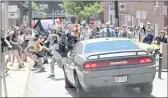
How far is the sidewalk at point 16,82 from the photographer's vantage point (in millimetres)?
10570

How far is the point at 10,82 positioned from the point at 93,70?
431 cm

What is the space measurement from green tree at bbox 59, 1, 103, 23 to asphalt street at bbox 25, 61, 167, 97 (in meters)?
55.1

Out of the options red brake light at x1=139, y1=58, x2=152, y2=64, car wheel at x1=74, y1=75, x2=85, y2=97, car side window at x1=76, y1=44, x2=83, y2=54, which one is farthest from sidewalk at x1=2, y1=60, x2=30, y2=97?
red brake light at x1=139, y1=58, x2=152, y2=64

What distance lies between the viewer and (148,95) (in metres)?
9.79

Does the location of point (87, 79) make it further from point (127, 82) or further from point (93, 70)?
point (127, 82)

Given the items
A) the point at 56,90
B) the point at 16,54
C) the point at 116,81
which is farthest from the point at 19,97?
the point at 16,54

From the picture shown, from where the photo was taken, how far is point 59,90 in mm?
11430

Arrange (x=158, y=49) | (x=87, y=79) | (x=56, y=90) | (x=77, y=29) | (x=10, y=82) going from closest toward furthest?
(x=87, y=79), (x=56, y=90), (x=10, y=82), (x=158, y=49), (x=77, y=29)

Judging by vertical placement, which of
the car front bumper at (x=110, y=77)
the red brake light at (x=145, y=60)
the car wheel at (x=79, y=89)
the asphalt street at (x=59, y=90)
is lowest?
the asphalt street at (x=59, y=90)

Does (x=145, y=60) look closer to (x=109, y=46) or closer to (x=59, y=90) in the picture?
(x=109, y=46)

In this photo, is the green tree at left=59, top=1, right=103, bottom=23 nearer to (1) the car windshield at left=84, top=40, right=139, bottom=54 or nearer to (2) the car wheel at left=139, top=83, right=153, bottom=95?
(1) the car windshield at left=84, top=40, right=139, bottom=54

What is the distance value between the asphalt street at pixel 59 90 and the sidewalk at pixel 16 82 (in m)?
0.19

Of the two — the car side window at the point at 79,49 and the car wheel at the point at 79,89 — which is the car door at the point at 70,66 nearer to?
the car side window at the point at 79,49

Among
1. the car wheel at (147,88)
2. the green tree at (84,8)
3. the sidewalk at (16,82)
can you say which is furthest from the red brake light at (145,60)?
the green tree at (84,8)
